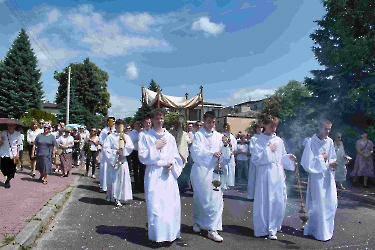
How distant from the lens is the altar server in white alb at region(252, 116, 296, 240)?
5.61 m

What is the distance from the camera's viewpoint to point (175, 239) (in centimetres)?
527

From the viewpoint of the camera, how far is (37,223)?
18.7 ft

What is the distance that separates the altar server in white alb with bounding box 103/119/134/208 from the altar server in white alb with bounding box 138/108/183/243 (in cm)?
281

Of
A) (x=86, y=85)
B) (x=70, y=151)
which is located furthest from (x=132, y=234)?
(x=86, y=85)

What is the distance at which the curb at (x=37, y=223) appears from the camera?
4824mm

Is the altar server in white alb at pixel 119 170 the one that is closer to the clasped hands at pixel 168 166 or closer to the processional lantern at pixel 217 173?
the clasped hands at pixel 168 166

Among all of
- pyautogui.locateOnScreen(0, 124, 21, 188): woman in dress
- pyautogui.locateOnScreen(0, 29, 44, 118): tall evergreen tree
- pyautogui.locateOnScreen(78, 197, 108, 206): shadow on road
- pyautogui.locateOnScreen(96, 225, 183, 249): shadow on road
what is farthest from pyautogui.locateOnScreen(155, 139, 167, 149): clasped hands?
pyautogui.locateOnScreen(0, 29, 44, 118): tall evergreen tree

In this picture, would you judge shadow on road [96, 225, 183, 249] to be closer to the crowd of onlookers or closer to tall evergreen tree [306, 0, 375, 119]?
the crowd of onlookers

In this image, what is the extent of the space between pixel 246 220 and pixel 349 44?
785cm

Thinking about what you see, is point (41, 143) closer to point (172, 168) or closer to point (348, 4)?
point (172, 168)

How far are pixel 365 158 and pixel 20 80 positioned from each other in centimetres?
3354

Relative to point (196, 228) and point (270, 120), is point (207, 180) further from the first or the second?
point (270, 120)

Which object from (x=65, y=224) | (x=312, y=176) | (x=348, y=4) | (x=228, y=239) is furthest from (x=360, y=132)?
(x=65, y=224)

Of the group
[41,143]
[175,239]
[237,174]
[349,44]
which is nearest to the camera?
[175,239]
